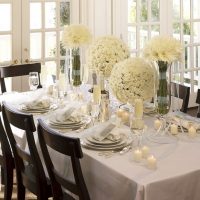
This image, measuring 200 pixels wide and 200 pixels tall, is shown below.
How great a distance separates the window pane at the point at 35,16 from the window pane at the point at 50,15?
0.09m

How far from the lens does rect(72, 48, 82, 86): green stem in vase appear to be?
11.2 ft

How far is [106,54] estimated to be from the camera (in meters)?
3.10

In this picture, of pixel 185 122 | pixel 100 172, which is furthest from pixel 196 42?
pixel 100 172

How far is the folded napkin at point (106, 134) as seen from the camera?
2.45 m

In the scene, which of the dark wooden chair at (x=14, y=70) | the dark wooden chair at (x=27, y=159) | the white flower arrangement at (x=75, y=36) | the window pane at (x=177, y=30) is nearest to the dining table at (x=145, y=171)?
the dark wooden chair at (x=27, y=159)

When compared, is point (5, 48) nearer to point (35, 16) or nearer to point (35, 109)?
point (35, 16)

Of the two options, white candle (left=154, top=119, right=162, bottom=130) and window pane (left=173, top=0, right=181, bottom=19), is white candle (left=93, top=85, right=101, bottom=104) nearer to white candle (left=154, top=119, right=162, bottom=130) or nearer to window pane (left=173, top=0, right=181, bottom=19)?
white candle (left=154, top=119, right=162, bottom=130)

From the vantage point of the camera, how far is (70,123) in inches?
110

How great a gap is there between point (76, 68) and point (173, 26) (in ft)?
8.95

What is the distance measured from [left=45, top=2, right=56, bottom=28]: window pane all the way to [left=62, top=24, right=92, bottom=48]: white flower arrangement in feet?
5.38

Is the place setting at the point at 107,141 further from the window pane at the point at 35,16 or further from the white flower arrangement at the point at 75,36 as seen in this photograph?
the window pane at the point at 35,16

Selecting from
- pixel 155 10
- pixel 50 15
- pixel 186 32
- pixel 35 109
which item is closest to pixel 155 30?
pixel 155 10

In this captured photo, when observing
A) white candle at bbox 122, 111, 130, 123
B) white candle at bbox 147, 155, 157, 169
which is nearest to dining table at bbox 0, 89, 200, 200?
white candle at bbox 147, 155, 157, 169

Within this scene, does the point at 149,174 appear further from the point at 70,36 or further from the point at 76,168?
the point at 70,36
